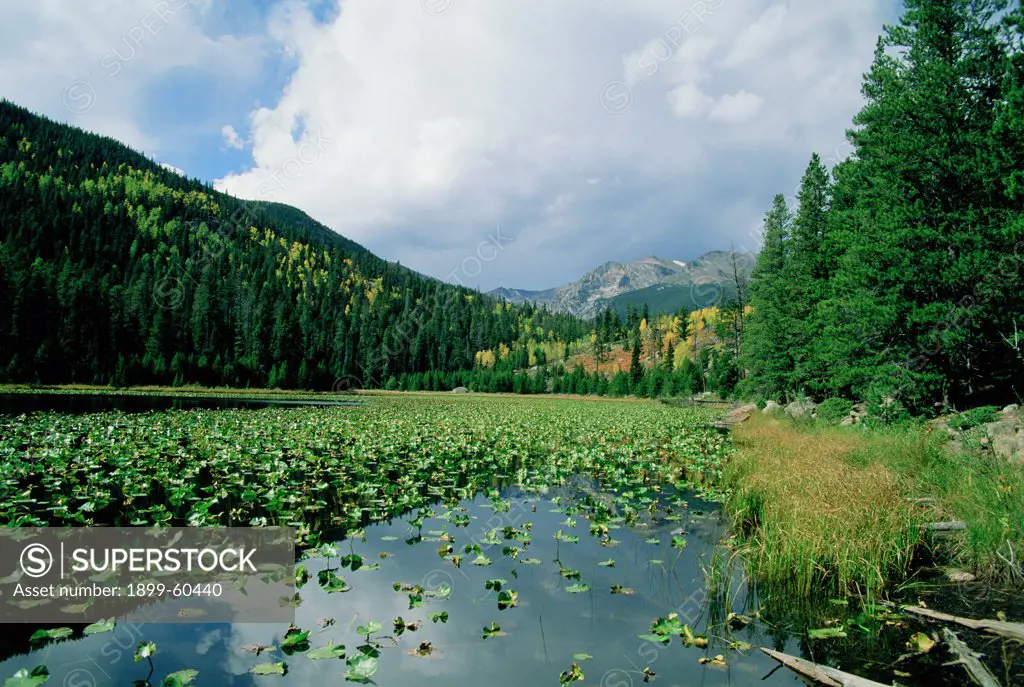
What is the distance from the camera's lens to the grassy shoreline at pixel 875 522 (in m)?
7.46

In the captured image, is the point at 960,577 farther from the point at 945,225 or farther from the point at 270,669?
the point at 945,225

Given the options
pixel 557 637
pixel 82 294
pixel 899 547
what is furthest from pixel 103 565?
pixel 82 294

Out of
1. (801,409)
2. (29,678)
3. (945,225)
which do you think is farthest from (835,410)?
(29,678)

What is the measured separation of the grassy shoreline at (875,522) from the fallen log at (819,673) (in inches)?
94.9

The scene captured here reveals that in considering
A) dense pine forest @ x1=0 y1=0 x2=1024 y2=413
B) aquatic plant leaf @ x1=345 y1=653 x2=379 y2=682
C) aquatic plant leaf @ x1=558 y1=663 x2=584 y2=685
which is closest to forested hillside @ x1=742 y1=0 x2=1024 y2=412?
dense pine forest @ x1=0 y1=0 x2=1024 y2=413

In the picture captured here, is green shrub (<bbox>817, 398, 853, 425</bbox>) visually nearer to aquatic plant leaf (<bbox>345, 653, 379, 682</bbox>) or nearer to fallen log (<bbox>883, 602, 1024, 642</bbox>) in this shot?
fallen log (<bbox>883, 602, 1024, 642</bbox>)

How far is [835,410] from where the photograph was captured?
2556 centimetres

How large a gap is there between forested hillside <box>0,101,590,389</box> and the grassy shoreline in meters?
77.4

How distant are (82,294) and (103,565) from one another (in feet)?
280

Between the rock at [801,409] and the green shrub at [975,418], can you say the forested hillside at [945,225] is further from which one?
the rock at [801,409]

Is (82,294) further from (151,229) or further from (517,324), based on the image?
(517,324)

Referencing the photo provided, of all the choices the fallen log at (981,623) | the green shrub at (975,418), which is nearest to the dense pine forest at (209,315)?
the green shrub at (975,418)

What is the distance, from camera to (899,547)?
7.93 m

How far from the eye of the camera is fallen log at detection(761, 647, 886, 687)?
4543 mm
